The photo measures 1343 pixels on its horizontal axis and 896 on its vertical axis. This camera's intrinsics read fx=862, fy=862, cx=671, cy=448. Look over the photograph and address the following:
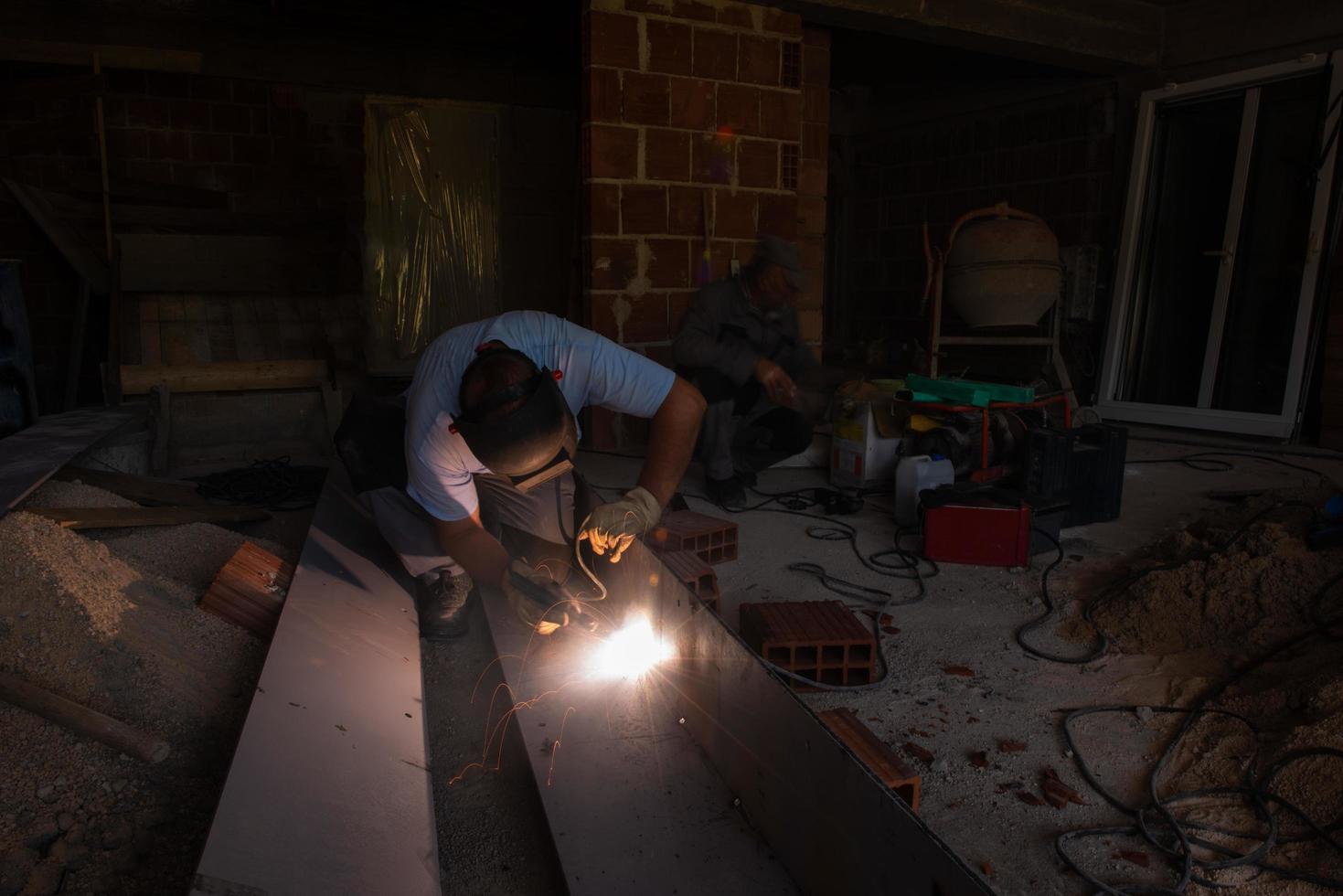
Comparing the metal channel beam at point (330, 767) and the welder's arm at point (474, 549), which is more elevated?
the welder's arm at point (474, 549)

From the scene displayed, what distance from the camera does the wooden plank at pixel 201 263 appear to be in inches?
205

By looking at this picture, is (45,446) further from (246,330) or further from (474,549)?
(246,330)

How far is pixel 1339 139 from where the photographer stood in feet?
15.8

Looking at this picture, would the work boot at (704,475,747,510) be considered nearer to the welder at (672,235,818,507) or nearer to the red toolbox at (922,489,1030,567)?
the welder at (672,235,818,507)

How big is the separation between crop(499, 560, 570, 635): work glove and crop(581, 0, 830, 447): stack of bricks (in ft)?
7.52

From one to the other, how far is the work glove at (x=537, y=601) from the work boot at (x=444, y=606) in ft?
0.70

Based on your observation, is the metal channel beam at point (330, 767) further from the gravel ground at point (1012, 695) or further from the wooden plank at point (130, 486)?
the wooden plank at point (130, 486)

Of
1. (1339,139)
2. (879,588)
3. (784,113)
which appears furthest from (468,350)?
(1339,139)

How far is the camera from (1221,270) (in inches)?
211

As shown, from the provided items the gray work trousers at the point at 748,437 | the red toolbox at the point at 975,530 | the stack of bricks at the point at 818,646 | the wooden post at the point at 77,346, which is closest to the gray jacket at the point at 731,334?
the gray work trousers at the point at 748,437

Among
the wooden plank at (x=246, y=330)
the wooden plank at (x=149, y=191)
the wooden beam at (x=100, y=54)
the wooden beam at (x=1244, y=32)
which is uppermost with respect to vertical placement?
the wooden beam at (x=1244, y=32)

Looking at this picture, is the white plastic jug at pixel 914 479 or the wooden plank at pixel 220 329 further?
the wooden plank at pixel 220 329

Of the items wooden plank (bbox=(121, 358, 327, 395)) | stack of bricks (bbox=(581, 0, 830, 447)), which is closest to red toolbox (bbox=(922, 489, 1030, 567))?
stack of bricks (bbox=(581, 0, 830, 447))

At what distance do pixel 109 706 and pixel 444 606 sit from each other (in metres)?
0.95
